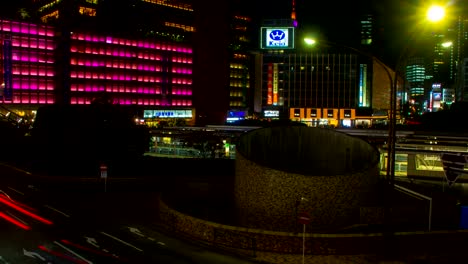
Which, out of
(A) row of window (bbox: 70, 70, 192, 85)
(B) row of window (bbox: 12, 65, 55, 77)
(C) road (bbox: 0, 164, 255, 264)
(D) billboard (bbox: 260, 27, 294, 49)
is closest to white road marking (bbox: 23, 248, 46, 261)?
(C) road (bbox: 0, 164, 255, 264)

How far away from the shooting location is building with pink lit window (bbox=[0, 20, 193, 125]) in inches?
3661

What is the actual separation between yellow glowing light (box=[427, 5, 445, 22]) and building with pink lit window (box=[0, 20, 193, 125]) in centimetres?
7600

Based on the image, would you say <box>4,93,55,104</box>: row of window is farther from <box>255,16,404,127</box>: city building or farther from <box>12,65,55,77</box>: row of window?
<box>255,16,404,127</box>: city building

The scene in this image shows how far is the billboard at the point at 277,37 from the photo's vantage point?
93125 millimetres

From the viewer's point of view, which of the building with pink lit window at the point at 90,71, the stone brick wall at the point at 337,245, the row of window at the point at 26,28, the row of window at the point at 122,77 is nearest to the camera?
the stone brick wall at the point at 337,245

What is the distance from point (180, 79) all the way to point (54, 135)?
86190 millimetres

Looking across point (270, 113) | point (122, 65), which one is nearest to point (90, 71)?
point (122, 65)

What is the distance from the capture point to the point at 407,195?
78.7ft

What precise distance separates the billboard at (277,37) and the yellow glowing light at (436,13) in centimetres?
8018

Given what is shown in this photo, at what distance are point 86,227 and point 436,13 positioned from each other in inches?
660

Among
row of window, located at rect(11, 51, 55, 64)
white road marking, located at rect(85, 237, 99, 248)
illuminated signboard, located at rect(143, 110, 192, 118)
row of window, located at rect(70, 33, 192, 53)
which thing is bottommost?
white road marking, located at rect(85, 237, 99, 248)

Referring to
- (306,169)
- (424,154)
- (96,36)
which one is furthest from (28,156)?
(96,36)

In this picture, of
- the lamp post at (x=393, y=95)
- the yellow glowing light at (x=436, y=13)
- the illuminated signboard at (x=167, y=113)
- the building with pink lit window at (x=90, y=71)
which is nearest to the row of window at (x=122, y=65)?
the building with pink lit window at (x=90, y=71)

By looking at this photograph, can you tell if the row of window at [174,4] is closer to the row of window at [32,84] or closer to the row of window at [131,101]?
the row of window at [131,101]
